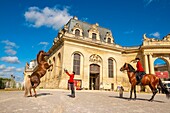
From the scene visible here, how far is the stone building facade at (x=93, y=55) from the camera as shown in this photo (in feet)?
95.3

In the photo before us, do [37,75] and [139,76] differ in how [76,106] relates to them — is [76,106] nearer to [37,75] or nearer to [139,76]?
[37,75]

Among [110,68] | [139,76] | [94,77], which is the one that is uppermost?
[110,68]

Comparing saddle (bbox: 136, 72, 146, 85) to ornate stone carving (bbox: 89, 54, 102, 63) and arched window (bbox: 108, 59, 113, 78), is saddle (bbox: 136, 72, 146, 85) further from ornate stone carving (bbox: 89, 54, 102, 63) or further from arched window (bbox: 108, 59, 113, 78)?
arched window (bbox: 108, 59, 113, 78)

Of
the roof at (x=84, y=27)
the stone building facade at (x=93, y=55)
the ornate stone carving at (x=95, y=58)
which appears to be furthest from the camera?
the roof at (x=84, y=27)

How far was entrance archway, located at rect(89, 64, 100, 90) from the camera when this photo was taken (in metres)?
31.6

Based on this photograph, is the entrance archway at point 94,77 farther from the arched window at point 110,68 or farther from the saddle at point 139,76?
the saddle at point 139,76

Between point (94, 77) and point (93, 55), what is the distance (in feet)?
16.3

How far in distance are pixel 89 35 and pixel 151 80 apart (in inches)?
995

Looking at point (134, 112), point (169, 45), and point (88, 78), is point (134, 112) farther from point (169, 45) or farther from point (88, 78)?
point (169, 45)

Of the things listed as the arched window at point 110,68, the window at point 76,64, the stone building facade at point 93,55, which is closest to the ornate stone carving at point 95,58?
the stone building facade at point 93,55

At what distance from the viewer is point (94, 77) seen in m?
33.0

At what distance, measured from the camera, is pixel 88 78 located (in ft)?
98.9

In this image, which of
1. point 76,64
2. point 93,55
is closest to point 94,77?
point 93,55

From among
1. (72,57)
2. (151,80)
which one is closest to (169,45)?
(72,57)
